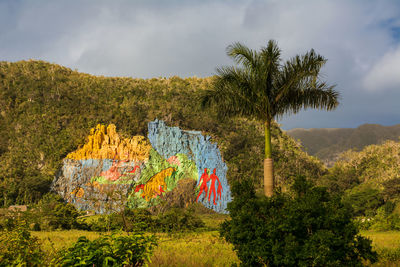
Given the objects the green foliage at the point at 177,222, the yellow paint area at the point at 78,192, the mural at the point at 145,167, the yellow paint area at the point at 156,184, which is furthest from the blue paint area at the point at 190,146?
the green foliage at the point at 177,222

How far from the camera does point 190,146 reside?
129 ft

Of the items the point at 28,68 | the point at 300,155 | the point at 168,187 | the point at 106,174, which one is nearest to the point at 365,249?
the point at 168,187

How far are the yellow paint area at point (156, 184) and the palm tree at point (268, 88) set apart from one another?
85.0 feet

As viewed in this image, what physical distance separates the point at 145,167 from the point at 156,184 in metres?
2.64

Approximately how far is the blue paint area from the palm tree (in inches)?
983

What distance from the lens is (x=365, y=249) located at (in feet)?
22.4

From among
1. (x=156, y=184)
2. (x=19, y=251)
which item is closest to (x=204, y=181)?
(x=156, y=184)

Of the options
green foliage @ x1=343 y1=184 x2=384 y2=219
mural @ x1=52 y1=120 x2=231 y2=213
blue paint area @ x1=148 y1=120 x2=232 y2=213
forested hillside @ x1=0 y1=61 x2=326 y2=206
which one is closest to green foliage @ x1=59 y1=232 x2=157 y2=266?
green foliage @ x1=343 y1=184 x2=384 y2=219

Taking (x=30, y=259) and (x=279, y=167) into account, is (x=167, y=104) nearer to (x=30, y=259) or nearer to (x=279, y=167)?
(x=279, y=167)

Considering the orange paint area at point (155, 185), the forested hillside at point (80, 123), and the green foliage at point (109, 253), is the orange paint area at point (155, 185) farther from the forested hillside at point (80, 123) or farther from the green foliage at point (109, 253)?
the green foliage at point (109, 253)

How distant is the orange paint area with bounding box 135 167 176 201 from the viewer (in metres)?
36.1

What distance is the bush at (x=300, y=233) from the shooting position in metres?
6.45

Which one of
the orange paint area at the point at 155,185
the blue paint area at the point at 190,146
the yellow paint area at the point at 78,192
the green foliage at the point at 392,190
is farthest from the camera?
the blue paint area at the point at 190,146

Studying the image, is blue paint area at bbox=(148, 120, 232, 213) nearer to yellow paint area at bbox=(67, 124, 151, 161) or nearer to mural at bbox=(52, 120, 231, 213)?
mural at bbox=(52, 120, 231, 213)
